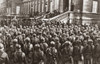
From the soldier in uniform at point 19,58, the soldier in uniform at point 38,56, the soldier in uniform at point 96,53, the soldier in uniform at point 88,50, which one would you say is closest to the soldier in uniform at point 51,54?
the soldier in uniform at point 38,56

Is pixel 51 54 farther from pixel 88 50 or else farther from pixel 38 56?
pixel 88 50

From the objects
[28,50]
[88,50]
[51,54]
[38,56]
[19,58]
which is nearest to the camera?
[19,58]

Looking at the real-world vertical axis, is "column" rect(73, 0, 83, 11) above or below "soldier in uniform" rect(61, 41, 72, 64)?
above

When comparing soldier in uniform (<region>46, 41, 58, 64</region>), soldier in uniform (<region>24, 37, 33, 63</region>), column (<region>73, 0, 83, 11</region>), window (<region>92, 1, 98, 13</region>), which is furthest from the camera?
window (<region>92, 1, 98, 13</region>)

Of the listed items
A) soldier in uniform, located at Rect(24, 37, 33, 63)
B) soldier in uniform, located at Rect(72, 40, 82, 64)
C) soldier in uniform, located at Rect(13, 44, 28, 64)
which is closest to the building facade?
soldier in uniform, located at Rect(72, 40, 82, 64)

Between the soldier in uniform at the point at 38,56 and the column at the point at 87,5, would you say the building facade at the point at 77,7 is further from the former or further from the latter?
the soldier in uniform at the point at 38,56

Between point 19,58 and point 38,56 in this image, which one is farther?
point 38,56

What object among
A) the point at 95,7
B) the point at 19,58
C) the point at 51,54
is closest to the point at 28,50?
the point at 51,54

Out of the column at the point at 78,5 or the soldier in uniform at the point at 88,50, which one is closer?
the soldier in uniform at the point at 88,50

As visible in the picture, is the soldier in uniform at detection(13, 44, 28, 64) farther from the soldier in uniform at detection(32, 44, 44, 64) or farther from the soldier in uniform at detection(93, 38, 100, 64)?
the soldier in uniform at detection(93, 38, 100, 64)

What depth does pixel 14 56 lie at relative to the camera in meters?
9.25

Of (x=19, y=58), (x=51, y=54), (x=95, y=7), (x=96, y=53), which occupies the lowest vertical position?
(x=96, y=53)

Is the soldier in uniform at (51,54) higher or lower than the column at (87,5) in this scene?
lower

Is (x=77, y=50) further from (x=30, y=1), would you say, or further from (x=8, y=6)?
(x=8, y=6)
